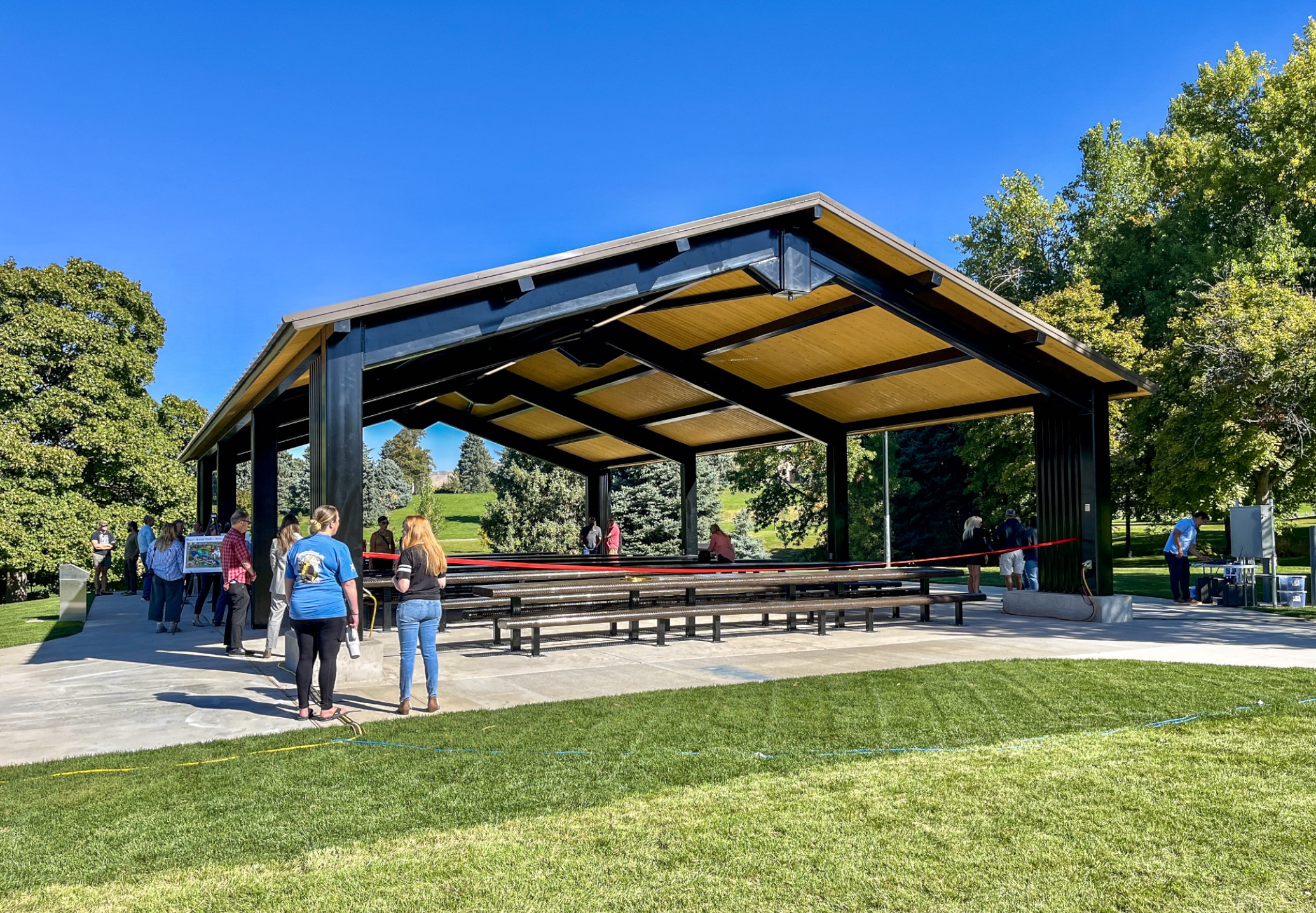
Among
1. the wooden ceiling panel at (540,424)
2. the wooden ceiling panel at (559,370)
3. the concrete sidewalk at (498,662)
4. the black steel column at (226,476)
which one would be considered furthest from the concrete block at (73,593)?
the wooden ceiling panel at (540,424)

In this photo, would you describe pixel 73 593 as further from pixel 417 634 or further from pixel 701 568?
pixel 417 634

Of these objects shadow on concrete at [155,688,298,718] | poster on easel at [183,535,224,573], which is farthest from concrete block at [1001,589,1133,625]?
poster on easel at [183,535,224,573]

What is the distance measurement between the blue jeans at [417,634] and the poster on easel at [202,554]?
21.3 feet

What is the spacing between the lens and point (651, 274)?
399 inches

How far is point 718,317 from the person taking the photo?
14102mm

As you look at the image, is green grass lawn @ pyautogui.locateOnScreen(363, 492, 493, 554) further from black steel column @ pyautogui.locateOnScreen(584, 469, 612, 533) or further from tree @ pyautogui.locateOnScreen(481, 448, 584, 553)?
black steel column @ pyautogui.locateOnScreen(584, 469, 612, 533)

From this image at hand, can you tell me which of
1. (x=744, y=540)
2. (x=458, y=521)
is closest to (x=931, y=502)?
(x=744, y=540)

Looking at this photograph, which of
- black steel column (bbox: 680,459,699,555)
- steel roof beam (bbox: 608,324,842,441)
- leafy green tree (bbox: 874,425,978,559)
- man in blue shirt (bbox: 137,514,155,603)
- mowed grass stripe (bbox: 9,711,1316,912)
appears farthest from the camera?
leafy green tree (bbox: 874,425,978,559)

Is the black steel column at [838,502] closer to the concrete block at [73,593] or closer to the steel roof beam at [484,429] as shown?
the steel roof beam at [484,429]

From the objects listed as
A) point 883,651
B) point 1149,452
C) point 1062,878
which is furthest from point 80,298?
point 1149,452

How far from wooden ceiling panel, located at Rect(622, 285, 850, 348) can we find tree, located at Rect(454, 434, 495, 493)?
81347 mm

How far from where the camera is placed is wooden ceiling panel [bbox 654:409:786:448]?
19078mm

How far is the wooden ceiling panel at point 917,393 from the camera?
14.0 m

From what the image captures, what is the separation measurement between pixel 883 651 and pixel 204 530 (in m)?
14.9
